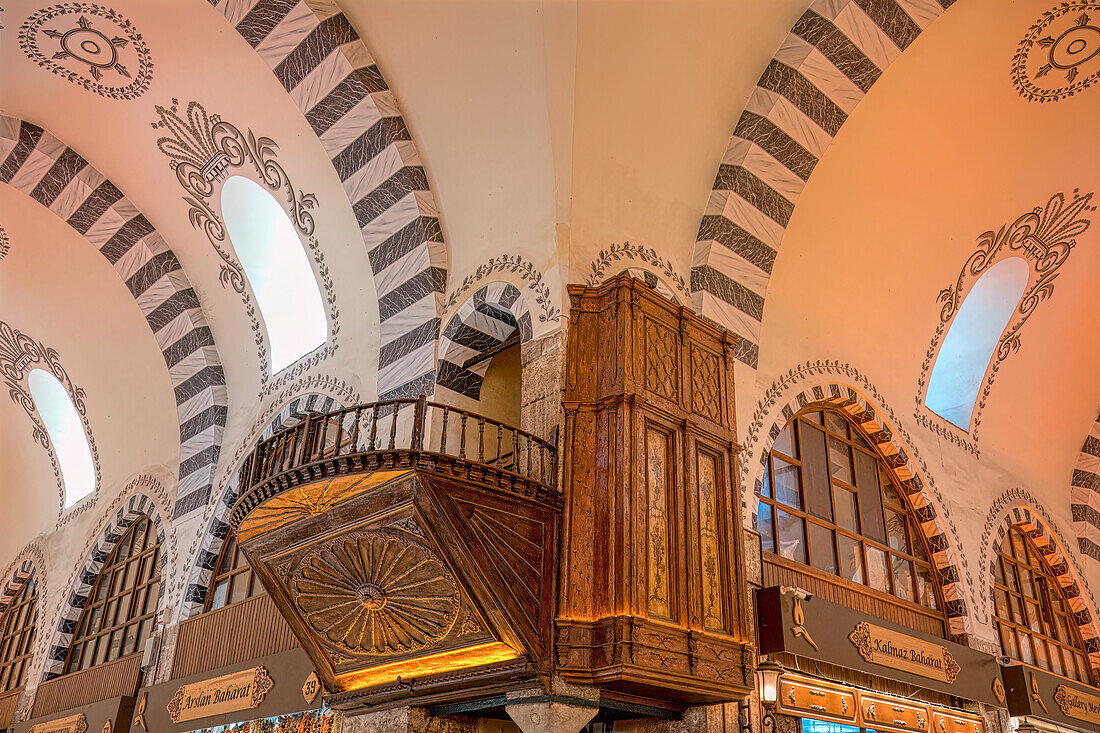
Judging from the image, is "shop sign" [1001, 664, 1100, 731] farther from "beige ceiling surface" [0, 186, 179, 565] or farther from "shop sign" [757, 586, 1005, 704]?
"beige ceiling surface" [0, 186, 179, 565]

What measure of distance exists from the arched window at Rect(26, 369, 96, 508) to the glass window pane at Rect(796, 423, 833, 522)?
28.9ft

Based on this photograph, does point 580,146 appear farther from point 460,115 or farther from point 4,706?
point 4,706

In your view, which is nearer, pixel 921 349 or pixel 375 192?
pixel 375 192

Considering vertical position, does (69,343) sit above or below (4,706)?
above

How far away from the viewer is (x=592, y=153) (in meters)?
6.70

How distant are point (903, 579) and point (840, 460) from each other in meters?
1.29

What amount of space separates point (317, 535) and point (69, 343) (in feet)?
22.9

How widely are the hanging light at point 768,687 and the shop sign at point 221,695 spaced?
3730mm

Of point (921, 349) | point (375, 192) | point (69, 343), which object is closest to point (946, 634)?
point (921, 349)

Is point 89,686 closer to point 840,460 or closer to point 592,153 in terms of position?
point 592,153

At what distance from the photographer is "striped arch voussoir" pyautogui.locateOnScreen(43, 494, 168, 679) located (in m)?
10.1

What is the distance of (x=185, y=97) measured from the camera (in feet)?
26.5

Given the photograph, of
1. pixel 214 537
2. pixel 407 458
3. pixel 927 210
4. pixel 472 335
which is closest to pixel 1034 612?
pixel 927 210

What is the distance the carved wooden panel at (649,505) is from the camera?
16.9 feet
